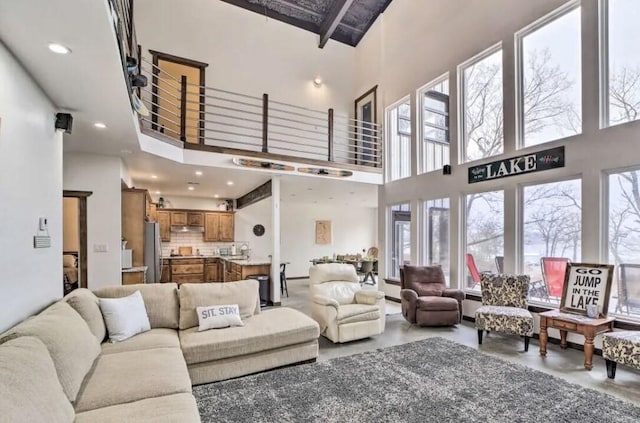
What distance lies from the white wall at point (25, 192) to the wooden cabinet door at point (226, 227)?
6129 mm

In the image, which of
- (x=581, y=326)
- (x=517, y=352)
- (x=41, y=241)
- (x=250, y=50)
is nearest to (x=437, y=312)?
(x=517, y=352)

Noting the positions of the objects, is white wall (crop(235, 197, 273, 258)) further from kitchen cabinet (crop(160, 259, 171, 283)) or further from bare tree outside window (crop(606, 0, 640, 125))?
bare tree outside window (crop(606, 0, 640, 125))

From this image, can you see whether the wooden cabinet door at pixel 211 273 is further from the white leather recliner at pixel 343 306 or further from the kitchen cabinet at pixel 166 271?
the white leather recliner at pixel 343 306

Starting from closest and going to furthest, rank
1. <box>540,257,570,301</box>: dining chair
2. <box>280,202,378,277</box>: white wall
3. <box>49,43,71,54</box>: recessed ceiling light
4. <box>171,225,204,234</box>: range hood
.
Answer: <box>49,43,71,54</box>: recessed ceiling light, <box>540,257,570,301</box>: dining chair, <box>171,225,204,234</box>: range hood, <box>280,202,378,277</box>: white wall

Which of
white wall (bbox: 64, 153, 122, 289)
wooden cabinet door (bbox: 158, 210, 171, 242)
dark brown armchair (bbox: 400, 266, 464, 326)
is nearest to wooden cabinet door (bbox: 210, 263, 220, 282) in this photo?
wooden cabinet door (bbox: 158, 210, 171, 242)

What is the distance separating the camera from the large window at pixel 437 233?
615 centimetres

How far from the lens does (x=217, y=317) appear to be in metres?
3.28

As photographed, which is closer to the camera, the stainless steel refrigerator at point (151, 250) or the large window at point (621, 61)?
the large window at point (621, 61)

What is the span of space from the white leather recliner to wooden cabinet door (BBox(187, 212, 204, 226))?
18.1 ft

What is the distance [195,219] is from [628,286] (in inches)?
351

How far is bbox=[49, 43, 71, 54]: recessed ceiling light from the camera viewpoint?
220cm

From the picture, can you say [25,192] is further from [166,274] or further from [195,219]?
[195,219]

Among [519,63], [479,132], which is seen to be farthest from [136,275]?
[519,63]

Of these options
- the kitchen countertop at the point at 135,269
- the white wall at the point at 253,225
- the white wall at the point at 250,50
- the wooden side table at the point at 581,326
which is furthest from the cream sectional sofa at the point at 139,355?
the white wall at the point at 253,225
